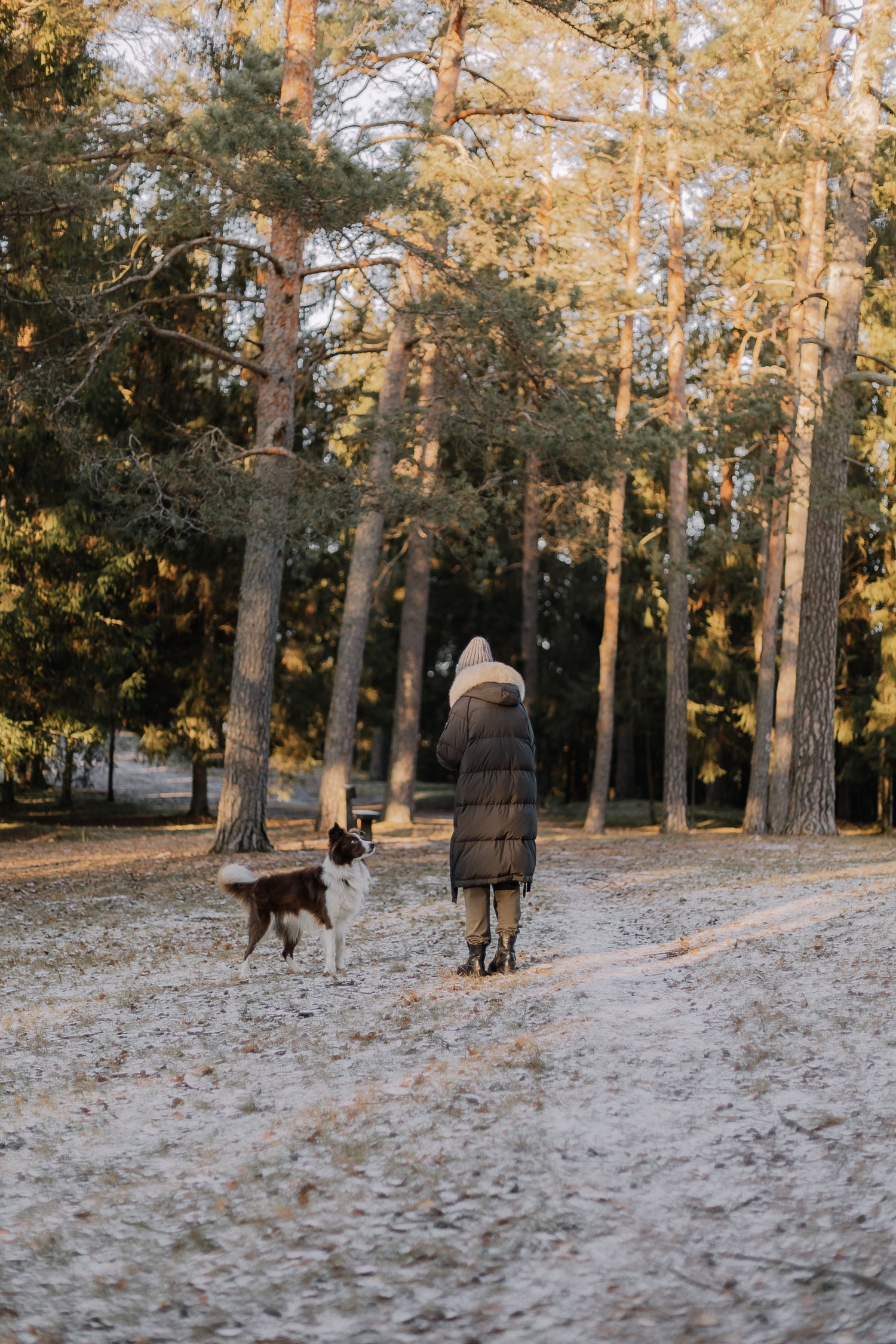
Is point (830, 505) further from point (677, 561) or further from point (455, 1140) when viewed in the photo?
point (455, 1140)

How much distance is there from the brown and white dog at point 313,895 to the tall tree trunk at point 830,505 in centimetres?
1201

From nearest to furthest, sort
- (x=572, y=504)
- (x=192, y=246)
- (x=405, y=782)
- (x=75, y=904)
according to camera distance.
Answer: (x=75, y=904), (x=192, y=246), (x=572, y=504), (x=405, y=782)

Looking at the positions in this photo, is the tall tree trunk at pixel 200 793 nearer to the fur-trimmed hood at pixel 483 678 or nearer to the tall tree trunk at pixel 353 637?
the tall tree trunk at pixel 353 637

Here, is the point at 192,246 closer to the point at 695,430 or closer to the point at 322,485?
the point at 322,485

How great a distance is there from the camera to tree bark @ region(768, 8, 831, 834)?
58.6 ft

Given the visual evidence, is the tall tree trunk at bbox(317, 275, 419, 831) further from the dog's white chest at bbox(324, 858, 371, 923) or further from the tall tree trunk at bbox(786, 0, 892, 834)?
the dog's white chest at bbox(324, 858, 371, 923)

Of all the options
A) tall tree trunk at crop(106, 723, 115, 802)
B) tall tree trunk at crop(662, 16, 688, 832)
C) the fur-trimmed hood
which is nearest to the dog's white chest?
the fur-trimmed hood

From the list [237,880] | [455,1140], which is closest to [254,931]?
[237,880]

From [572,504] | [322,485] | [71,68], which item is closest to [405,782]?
[572,504]

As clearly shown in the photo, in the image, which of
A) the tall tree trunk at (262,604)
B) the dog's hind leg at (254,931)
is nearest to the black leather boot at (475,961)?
the dog's hind leg at (254,931)

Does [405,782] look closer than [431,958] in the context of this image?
No

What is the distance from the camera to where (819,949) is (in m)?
8.03

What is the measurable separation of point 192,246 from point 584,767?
2970 cm

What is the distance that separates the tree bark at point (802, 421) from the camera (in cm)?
1788
